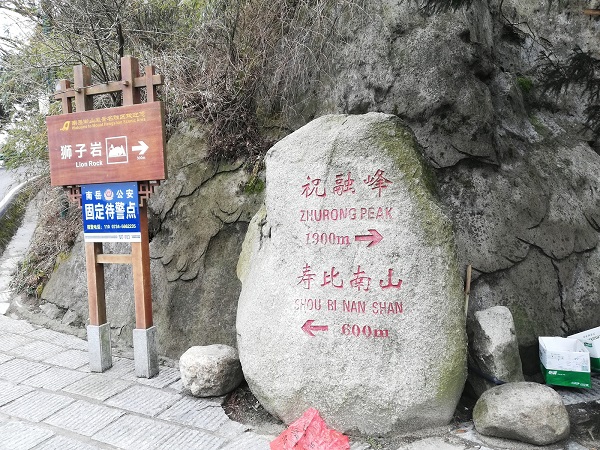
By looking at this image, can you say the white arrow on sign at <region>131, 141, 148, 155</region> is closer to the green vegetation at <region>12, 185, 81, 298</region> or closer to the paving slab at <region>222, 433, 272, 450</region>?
the paving slab at <region>222, 433, 272, 450</region>

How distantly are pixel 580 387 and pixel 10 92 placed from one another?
8407 mm

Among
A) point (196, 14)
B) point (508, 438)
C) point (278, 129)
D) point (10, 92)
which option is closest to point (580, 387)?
point (508, 438)

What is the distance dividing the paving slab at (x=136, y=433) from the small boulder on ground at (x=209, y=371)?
1.47 ft

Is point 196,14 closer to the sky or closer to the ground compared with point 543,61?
closer to the sky

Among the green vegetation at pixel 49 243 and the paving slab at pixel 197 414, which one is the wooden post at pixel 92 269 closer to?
the paving slab at pixel 197 414

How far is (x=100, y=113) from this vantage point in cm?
426

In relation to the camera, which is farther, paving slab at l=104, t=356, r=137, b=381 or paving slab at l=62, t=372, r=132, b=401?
paving slab at l=104, t=356, r=137, b=381

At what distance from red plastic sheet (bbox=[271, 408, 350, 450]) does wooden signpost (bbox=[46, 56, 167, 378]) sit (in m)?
1.94

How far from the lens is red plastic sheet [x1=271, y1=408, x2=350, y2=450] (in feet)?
9.08

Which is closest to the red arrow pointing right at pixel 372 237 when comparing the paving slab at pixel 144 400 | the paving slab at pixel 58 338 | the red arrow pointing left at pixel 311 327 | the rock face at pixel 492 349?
the red arrow pointing left at pixel 311 327

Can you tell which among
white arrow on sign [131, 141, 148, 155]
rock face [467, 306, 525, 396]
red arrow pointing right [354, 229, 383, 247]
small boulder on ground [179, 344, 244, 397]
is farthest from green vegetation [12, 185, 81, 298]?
rock face [467, 306, 525, 396]

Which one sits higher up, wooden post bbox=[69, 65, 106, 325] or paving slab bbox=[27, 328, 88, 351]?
wooden post bbox=[69, 65, 106, 325]

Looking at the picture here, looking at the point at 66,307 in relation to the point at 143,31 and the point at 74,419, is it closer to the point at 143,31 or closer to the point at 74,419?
the point at 74,419

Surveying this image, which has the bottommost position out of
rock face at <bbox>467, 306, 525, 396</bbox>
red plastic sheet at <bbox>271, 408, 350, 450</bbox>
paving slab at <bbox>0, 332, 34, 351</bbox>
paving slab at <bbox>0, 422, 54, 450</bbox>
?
paving slab at <bbox>0, 422, 54, 450</bbox>
